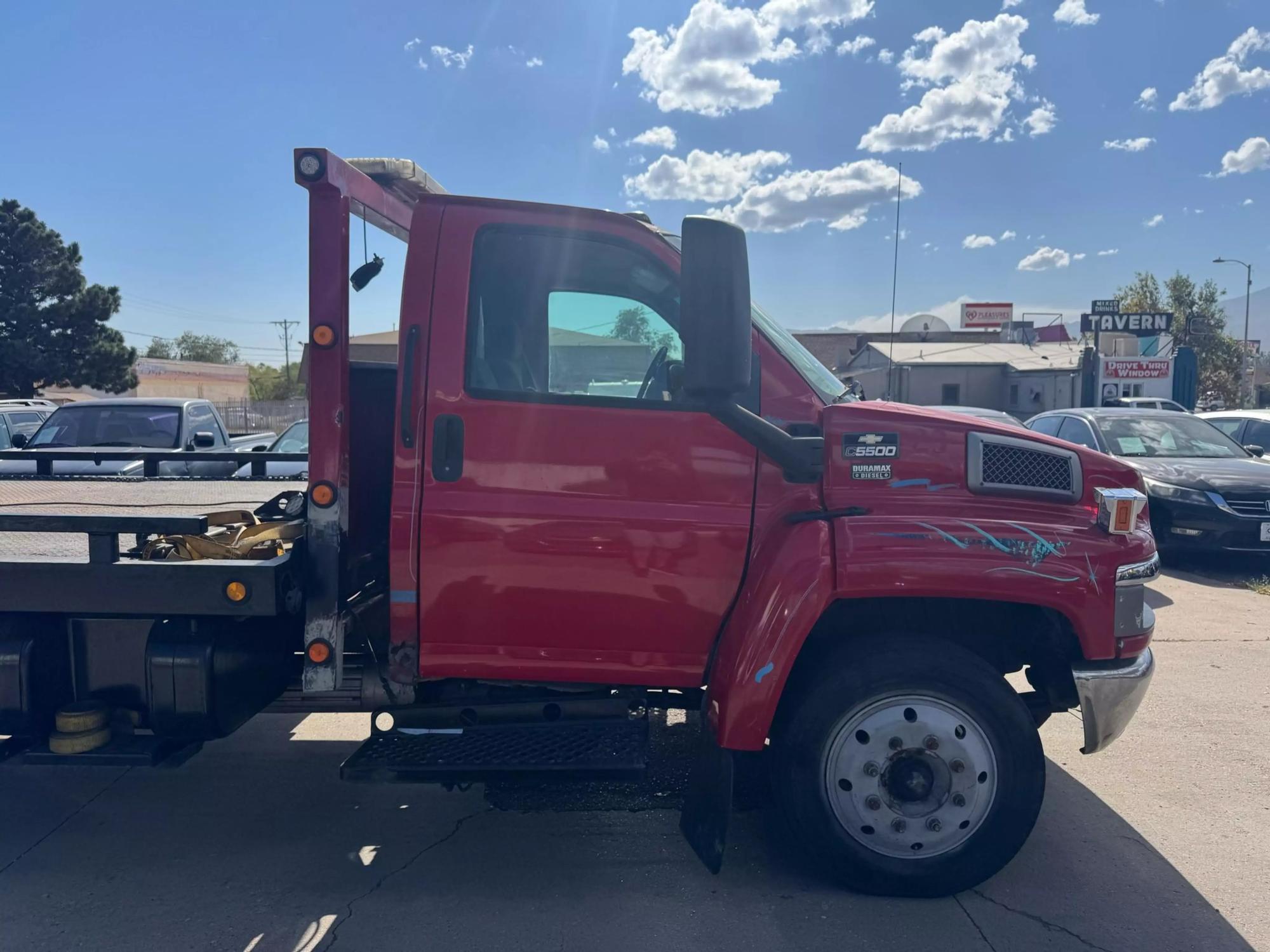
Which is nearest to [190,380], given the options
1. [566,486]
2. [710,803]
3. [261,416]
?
[261,416]

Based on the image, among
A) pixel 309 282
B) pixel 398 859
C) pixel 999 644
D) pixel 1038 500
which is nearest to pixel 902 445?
pixel 1038 500

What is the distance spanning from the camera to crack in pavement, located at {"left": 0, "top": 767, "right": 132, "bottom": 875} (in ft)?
11.2

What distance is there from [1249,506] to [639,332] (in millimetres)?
7980

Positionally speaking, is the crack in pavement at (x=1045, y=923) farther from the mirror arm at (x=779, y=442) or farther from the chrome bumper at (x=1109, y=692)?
the mirror arm at (x=779, y=442)

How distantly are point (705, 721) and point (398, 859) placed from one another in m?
1.37

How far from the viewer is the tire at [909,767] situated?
3008 mm

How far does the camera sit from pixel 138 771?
14.1 ft

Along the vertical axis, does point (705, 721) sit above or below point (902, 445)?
below

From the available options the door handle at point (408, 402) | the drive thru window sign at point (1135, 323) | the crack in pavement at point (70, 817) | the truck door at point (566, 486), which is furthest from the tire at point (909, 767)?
the drive thru window sign at point (1135, 323)

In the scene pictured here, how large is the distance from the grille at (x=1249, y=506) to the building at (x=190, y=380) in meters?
47.9

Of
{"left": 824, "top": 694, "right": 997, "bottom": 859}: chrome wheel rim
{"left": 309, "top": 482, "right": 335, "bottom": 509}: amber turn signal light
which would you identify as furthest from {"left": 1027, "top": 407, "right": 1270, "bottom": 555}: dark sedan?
{"left": 309, "top": 482, "right": 335, "bottom": 509}: amber turn signal light

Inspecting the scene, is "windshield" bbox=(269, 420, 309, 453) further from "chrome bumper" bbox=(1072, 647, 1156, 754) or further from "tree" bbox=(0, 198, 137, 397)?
"tree" bbox=(0, 198, 137, 397)

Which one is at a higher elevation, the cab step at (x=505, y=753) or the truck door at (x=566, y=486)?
the truck door at (x=566, y=486)

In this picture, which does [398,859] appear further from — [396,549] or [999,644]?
[999,644]
